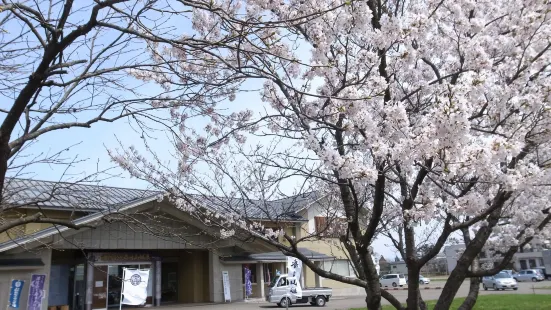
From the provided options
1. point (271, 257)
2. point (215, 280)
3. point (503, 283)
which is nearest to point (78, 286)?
point (215, 280)

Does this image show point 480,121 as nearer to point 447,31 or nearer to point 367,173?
point 447,31

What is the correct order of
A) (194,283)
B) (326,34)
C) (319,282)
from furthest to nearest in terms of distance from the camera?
(319,282) < (194,283) < (326,34)

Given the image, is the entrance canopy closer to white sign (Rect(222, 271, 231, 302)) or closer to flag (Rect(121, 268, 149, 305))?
white sign (Rect(222, 271, 231, 302))

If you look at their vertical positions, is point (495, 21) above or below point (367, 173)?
above

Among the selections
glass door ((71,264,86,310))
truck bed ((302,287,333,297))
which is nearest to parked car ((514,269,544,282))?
truck bed ((302,287,333,297))

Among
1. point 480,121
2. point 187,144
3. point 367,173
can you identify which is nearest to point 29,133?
point 187,144

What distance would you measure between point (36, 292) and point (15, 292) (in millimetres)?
612

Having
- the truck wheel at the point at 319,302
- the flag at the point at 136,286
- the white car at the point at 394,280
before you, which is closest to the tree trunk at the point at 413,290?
the flag at the point at 136,286

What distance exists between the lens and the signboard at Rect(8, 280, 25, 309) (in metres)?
14.2

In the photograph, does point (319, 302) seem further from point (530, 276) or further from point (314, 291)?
point (530, 276)

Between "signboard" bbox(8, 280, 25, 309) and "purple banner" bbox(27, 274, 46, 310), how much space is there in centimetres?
32

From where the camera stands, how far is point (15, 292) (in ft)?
47.3

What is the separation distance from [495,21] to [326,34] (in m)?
3.10

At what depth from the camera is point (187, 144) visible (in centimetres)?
688
